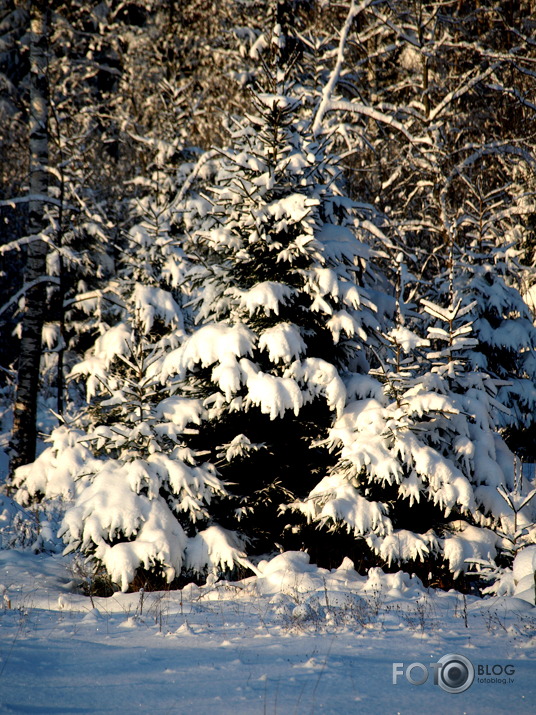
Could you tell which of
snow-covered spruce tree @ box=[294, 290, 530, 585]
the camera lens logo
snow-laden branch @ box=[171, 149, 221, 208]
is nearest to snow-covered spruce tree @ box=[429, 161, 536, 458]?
snow-covered spruce tree @ box=[294, 290, 530, 585]

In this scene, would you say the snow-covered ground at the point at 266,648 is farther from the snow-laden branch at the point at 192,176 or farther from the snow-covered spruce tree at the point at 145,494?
the snow-laden branch at the point at 192,176

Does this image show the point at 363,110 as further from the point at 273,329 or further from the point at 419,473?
the point at 419,473

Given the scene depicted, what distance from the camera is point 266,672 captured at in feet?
13.5

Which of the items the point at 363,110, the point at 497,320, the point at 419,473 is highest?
the point at 363,110

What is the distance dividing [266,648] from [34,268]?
9860 mm

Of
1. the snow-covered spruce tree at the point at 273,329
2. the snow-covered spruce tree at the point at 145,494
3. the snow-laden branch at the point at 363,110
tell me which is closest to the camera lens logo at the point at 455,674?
the snow-covered spruce tree at the point at 145,494

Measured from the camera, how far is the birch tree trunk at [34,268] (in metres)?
12.1

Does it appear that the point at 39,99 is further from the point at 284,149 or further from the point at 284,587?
the point at 284,587

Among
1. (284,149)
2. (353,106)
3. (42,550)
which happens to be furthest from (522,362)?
(42,550)

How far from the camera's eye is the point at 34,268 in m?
12.3

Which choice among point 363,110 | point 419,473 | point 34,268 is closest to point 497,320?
point 363,110

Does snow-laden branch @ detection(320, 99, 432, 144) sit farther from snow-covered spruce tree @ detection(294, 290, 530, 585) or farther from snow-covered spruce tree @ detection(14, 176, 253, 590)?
snow-covered spruce tree @ detection(14, 176, 253, 590)

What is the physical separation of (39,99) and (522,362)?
1203 cm

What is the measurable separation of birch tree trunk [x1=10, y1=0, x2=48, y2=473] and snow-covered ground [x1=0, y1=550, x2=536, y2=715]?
5.92 m
